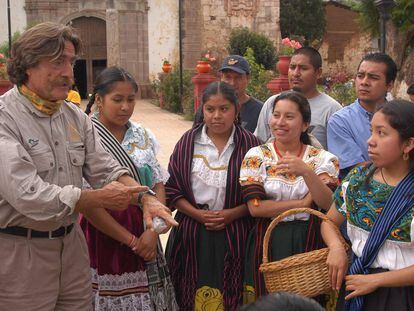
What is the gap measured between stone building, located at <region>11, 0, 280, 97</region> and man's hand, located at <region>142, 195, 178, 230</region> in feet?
69.2

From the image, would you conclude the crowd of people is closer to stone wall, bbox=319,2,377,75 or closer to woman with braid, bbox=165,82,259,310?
woman with braid, bbox=165,82,259,310

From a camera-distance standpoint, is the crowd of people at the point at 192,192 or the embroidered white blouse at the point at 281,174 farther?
the embroidered white blouse at the point at 281,174

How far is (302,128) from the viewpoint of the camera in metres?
3.47

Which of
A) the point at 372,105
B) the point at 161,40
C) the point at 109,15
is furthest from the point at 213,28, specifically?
the point at 372,105

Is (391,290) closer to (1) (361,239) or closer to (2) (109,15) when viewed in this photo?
(1) (361,239)

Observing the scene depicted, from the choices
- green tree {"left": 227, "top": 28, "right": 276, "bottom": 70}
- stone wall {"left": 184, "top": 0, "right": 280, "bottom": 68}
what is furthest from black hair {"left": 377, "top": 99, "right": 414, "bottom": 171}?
stone wall {"left": 184, "top": 0, "right": 280, "bottom": 68}

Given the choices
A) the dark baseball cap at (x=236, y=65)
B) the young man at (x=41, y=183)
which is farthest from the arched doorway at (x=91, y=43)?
the young man at (x=41, y=183)

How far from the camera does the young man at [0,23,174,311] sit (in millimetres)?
2503

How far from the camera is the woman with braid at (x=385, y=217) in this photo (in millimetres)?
2529

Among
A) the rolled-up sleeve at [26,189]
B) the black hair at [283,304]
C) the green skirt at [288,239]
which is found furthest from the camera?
the green skirt at [288,239]

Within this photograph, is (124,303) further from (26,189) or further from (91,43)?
(91,43)

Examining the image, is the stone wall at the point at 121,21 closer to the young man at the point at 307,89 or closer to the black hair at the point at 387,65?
the young man at the point at 307,89

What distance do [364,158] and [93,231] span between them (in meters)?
1.64

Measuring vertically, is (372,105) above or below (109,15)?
below
